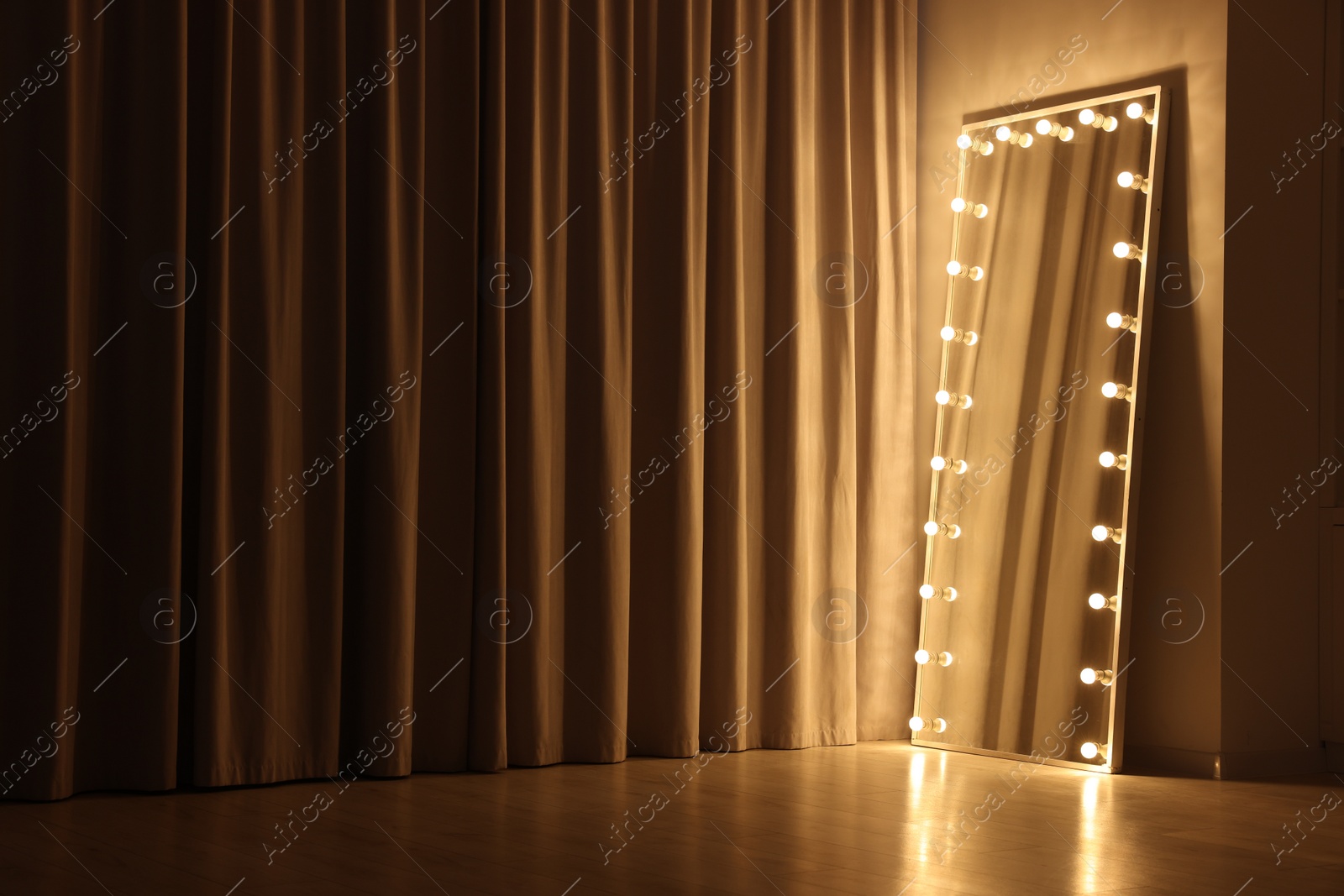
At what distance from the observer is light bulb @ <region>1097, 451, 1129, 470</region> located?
3.69m

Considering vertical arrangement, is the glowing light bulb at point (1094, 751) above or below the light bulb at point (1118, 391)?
below

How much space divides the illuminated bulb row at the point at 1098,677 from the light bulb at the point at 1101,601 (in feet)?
0.55

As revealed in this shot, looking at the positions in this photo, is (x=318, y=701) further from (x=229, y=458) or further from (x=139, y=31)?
(x=139, y=31)

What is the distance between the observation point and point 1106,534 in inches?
145

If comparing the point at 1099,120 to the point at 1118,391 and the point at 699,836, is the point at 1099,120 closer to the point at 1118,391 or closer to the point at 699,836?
the point at 1118,391

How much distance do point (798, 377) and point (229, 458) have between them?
65.3 inches

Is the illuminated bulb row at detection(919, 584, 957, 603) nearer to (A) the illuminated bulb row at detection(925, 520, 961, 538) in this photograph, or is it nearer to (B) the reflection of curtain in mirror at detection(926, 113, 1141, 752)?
(B) the reflection of curtain in mirror at detection(926, 113, 1141, 752)

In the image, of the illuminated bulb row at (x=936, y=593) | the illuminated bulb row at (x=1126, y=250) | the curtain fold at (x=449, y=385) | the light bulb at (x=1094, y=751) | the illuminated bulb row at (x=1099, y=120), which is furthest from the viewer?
the illuminated bulb row at (x=936, y=593)

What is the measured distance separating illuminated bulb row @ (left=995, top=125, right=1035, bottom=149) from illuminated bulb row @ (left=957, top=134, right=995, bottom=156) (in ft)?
0.17

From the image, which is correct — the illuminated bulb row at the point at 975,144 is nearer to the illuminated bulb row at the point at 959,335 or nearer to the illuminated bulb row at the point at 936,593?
the illuminated bulb row at the point at 959,335

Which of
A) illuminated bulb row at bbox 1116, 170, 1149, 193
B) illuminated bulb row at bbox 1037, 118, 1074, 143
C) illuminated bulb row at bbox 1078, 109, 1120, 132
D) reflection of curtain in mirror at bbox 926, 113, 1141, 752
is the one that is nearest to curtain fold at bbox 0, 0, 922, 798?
reflection of curtain in mirror at bbox 926, 113, 1141, 752

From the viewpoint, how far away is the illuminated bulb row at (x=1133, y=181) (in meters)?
3.76

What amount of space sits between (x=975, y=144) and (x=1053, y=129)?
280 millimetres

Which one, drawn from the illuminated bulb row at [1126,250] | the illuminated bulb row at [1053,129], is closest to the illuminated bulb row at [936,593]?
the illuminated bulb row at [1126,250]
